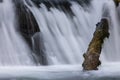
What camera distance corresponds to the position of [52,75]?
1001 cm

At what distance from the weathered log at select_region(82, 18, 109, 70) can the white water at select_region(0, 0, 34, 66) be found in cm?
226

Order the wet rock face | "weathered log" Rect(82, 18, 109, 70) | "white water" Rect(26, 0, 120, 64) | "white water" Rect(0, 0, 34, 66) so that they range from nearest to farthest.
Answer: "weathered log" Rect(82, 18, 109, 70)
"white water" Rect(0, 0, 34, 66)
"white water" Rect(26, 0, 120, 64)
the wet rock face

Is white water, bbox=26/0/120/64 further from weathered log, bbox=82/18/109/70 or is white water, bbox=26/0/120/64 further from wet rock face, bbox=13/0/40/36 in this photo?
weathered log, bbox=82/18/109/70

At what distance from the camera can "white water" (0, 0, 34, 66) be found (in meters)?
12.9

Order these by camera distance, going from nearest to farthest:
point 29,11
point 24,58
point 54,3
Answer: point 24,58 < point 29,11 < point 54,3

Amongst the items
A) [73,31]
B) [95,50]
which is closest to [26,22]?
[73,31]

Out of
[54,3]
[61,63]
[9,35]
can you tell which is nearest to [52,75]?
[61,63]

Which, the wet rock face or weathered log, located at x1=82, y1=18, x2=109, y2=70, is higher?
the wet rock face

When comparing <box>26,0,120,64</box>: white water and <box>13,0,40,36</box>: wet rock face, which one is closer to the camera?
<box>26,0,120,64</box>: white water

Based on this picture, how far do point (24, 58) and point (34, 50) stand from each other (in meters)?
0.45

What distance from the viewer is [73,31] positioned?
14.7 metres

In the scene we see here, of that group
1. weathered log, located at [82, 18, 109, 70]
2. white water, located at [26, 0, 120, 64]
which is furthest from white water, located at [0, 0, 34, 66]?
weathered log, located at [82, 18, 109, 70]

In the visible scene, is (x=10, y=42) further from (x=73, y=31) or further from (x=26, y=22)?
(x=73, y=31)

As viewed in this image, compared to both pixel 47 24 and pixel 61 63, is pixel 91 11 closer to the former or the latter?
pixel 47 24
